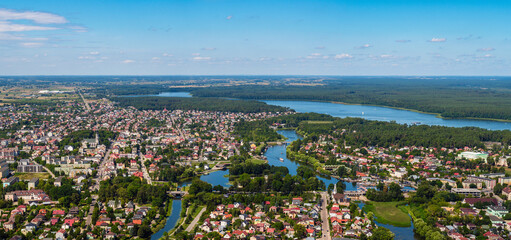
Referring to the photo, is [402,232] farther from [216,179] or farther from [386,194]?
[216,179]

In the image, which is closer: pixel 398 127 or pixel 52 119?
pixel 398 127

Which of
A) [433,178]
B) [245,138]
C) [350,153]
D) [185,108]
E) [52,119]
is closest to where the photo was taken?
[433,178]

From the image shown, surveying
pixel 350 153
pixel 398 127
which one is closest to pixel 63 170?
pixel 350 153

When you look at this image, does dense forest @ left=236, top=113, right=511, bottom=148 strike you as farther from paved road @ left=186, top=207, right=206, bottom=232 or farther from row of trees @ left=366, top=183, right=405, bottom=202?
paved road @ left=186, top=207, right=206, bottom=232

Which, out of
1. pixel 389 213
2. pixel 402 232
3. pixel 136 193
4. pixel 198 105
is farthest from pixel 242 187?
pixel 198 105

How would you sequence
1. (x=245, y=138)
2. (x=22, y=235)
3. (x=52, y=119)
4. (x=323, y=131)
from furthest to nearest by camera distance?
(x=52, y=119), (x=323, y=131), (x=245, y=138), (x=22, y=235)

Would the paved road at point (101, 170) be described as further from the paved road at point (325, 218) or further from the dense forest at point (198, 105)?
the dense forest at point (198, 105)

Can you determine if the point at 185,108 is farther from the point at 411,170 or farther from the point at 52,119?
the point at 411,170
